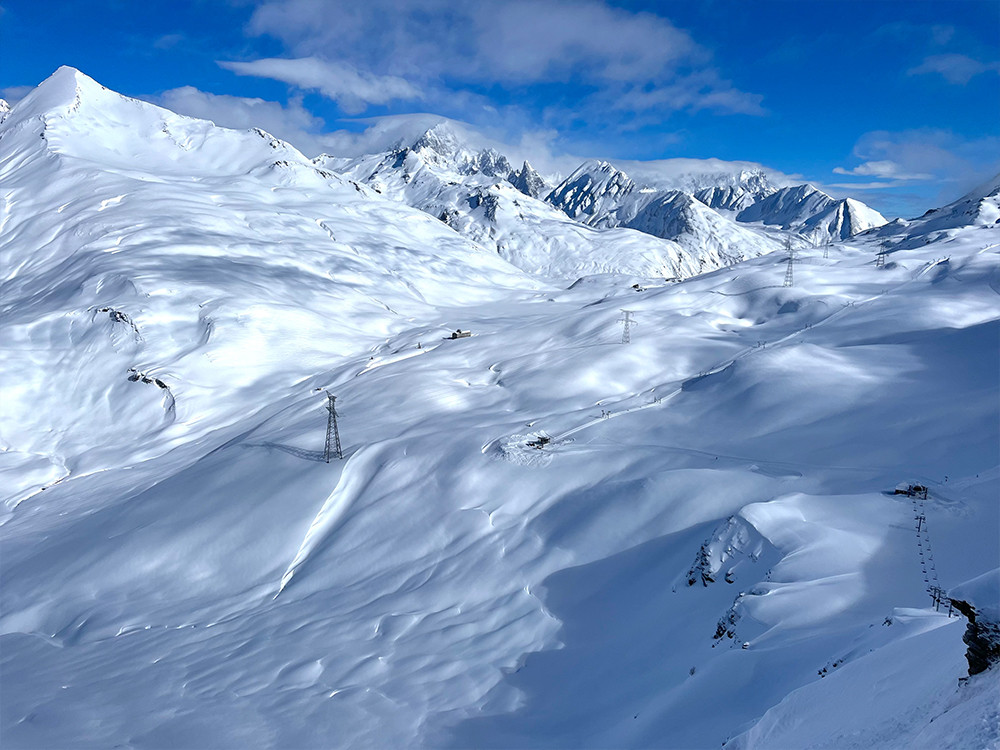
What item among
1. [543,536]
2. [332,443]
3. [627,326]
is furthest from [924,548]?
[627,326]

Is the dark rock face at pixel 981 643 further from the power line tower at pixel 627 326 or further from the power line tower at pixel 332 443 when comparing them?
the power line tower at pixel 627 326

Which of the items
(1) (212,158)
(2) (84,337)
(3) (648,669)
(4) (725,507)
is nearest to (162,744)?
(3) (648,669)

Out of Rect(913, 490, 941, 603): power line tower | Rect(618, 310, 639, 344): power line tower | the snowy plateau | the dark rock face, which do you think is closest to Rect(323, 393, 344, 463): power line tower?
the snowy plateau

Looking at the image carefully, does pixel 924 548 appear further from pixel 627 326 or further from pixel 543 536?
pixel 627 326

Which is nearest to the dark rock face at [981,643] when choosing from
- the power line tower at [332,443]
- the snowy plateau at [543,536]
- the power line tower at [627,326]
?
the snowy plateau at [543,536]

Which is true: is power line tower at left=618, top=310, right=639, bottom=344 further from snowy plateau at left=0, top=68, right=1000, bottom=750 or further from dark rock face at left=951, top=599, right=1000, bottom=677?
dark rock face at left=951, top=599, right=1000, bottom=677

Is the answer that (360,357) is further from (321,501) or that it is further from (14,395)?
(321,501)

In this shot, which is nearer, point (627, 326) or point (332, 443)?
point (332, 443)
